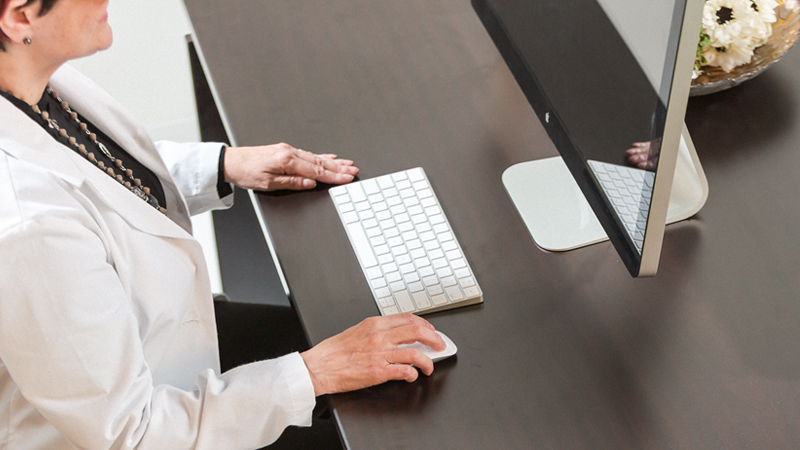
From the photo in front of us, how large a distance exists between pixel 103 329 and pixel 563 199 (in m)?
0.69

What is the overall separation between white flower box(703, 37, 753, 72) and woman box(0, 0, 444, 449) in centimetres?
66

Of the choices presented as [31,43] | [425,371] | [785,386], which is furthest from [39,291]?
[785,386]

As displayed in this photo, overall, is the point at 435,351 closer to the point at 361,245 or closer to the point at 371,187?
the point at 361,245

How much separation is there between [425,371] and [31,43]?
0.62 meters

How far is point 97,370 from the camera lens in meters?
0.81

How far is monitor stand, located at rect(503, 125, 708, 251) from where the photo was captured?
1062 millimetres

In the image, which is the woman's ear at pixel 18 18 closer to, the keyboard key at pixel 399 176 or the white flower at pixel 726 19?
the keyboard key at pixel 399 176

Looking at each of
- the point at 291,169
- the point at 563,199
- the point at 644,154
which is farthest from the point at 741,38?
the point at 291,169

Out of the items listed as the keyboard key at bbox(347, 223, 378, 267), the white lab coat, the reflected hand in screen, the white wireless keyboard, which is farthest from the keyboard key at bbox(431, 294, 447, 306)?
the reflected hand in screen

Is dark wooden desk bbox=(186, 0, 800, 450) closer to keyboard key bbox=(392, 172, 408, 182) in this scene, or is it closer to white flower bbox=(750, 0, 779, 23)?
keyboard key bbox=(392, 172, 408, 182)

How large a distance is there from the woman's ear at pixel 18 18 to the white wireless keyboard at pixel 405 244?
494mm

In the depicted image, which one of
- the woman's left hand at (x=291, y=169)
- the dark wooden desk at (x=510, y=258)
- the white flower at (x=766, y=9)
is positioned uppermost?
the white flower at (x=766, y=9)

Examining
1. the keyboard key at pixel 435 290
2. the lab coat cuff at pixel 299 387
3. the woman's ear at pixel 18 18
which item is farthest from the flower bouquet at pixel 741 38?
the woman's ear at pixel 18 18

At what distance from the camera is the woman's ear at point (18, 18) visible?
773 mm
